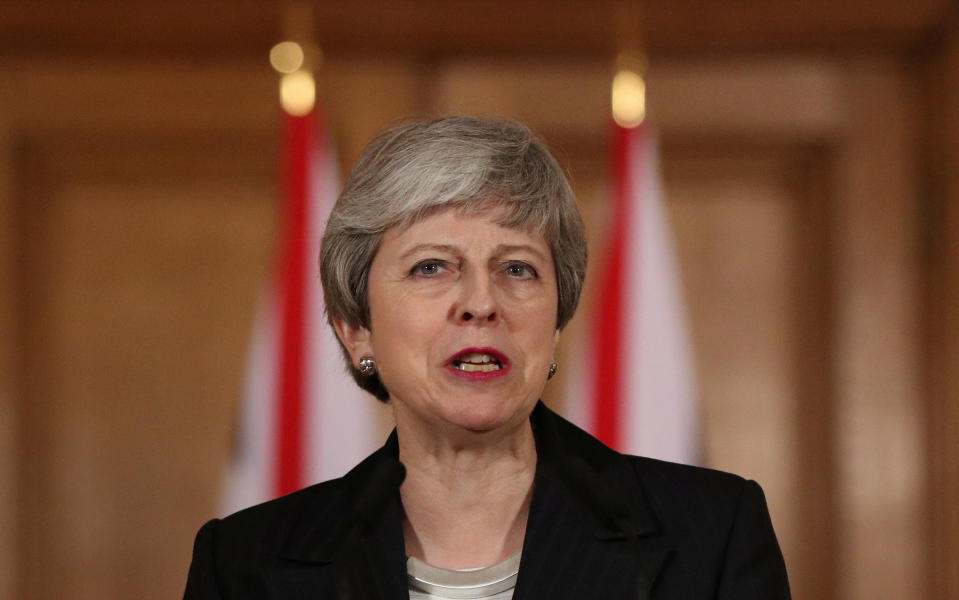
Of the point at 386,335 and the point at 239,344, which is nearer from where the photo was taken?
the point at 386,335

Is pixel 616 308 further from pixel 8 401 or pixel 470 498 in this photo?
pixel 8 401

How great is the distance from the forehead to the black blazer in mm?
336

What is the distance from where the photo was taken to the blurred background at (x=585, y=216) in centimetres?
300

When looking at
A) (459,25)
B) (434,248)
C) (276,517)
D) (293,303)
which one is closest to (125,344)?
(293,303)

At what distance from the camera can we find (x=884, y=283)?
3012mm

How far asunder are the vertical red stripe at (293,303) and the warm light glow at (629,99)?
0.79 meters

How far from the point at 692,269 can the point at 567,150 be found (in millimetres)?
451

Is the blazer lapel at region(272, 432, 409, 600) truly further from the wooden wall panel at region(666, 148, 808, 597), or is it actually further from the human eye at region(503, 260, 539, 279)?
the wooden wall panel at region(666, 148, 808, 597)

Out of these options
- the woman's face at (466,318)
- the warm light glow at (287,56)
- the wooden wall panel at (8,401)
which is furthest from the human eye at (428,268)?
the wooden wall panel at (8,401)

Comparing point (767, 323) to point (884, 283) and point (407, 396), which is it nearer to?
point (884, 283)

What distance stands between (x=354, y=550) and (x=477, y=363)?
35 centimetres

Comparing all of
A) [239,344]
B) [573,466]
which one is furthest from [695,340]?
[573,466]

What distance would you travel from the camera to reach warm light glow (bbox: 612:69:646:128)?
2.97 metres

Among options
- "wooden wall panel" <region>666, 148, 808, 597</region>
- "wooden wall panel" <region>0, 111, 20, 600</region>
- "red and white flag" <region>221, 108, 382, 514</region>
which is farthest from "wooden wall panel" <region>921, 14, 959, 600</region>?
"wooden wall panel" <region>0, 111, 20, 600</region>
